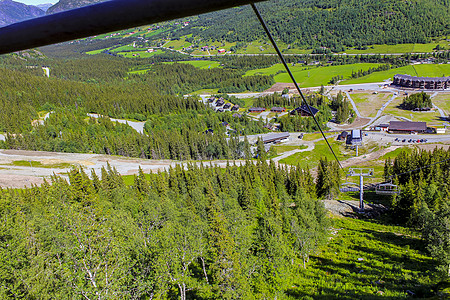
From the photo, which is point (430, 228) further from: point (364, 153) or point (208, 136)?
point (208, 136)

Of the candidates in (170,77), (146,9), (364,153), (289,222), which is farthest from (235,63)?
(146,9)

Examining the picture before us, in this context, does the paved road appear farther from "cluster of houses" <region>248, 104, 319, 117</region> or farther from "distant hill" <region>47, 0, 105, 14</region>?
"distant hill" <region>47, 0, 105, 14</region>

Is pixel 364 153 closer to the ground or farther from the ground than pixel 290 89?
closer to the ground

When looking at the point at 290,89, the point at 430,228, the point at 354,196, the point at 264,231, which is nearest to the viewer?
the point at 264,231

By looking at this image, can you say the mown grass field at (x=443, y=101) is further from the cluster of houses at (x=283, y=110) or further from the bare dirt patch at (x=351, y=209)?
the bare dirt patch at (x=351, y=209)

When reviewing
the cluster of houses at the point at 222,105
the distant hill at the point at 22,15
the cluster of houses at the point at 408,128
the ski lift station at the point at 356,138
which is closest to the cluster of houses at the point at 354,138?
the ski lift station at the point at 356,138

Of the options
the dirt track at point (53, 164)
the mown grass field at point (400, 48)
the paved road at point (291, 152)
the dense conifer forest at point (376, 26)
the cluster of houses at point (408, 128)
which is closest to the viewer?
the dirt track at point (53, 164)
